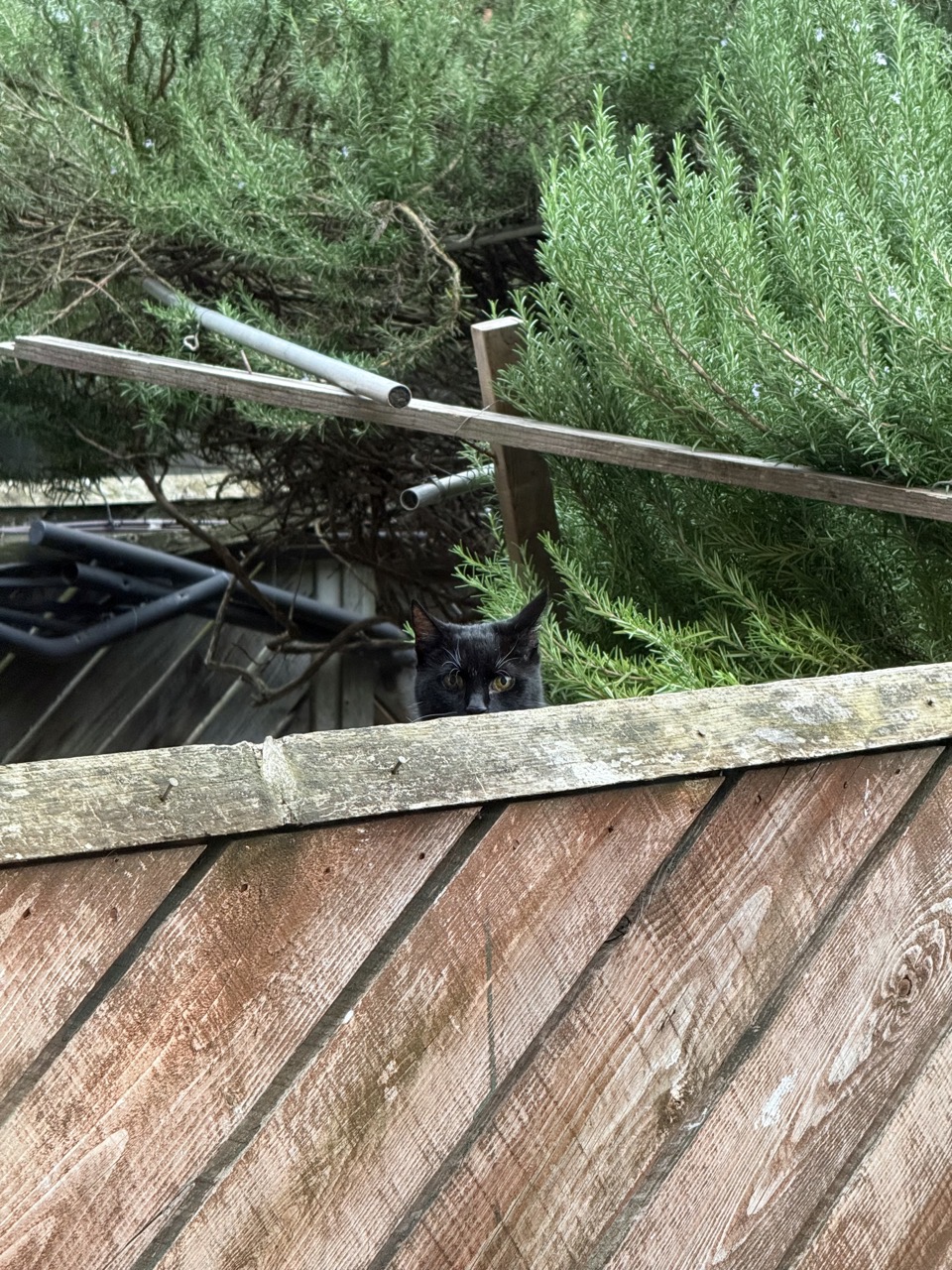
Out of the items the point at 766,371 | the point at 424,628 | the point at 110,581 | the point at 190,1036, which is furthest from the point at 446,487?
the point at 110,581

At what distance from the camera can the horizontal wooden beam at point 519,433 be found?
4.54 ft

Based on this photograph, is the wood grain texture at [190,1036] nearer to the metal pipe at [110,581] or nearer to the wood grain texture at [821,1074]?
the wood grain texture at [821,1074]

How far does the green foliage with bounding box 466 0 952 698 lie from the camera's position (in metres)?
1.36

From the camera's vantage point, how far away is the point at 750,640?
4.97 ft

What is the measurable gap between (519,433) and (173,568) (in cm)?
204

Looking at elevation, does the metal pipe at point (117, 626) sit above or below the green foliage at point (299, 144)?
below

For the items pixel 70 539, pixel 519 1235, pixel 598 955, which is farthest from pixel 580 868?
pixel 70 539

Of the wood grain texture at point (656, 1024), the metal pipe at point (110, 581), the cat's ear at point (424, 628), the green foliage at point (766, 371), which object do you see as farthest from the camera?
the metal pipe at point (110, 581)

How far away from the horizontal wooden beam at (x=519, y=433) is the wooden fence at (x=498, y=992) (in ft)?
1.76

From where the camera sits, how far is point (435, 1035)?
27.6 inches

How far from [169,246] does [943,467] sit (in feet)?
5.10

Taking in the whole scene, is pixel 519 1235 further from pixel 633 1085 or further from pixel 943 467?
pixel 943 467

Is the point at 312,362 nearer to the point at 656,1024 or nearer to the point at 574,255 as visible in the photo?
the point at 574,255

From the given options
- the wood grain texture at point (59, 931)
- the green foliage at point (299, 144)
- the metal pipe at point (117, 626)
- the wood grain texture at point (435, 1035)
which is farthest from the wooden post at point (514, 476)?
the metal pipe at point (117, 626)
